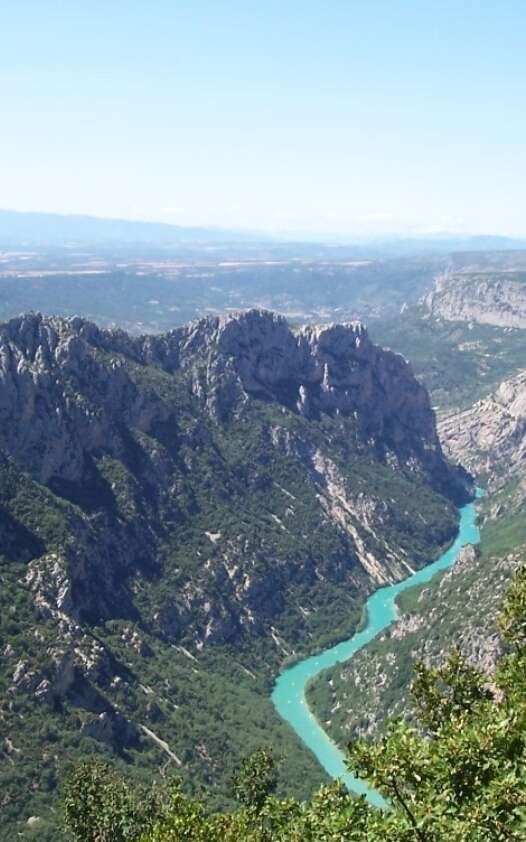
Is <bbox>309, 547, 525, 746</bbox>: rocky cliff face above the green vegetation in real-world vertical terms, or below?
below

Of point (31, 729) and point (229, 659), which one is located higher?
point (31, 729)

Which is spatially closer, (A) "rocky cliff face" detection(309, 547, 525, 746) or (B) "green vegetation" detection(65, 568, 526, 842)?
(B) "green vegetation" detection(65, 568, 526, 842)

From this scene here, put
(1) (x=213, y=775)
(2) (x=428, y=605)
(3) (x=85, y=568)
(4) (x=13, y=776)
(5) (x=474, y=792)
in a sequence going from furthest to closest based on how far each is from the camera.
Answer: (2) (x=428, y=605), (3) (x=85, y=568), (1) (x=213, y=775), (4) (x=13, y=776), (5) (x=474, y=792)

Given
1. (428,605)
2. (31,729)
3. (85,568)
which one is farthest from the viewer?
(428,605)

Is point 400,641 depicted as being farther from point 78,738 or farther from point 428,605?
point 78,738

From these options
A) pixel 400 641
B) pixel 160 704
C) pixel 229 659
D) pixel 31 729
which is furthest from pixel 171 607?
pixel 31 729

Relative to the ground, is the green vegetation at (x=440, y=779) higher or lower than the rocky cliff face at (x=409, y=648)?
higher

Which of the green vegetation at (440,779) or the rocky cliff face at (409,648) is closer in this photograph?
the green vegetation at (440,779)

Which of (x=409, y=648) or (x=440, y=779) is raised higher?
(x=440, y=779)
